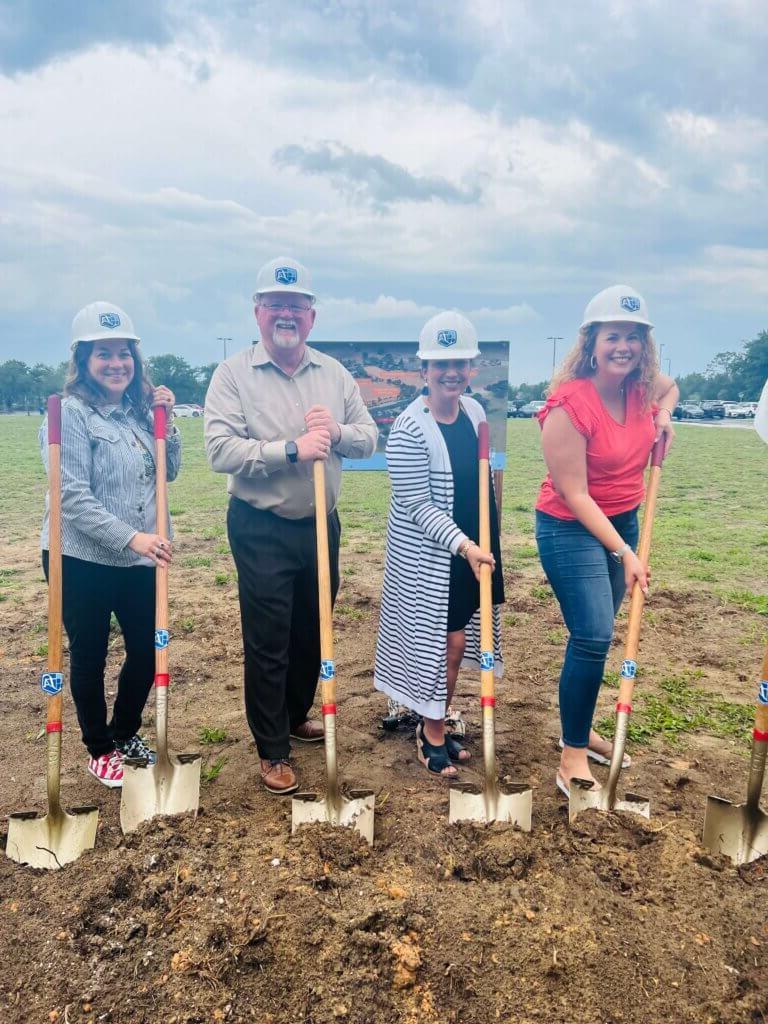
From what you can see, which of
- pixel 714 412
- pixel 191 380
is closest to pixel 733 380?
pixel 714 412

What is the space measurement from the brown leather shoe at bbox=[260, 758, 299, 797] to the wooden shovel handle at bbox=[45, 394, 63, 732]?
105 centimetres

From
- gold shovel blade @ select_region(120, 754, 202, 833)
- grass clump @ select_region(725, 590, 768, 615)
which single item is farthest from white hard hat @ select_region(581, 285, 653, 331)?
grass clump @ select_region(725, 590, 768, 615)

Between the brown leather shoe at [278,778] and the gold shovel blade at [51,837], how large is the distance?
35.8 inches

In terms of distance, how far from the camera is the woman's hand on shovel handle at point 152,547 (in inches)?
139

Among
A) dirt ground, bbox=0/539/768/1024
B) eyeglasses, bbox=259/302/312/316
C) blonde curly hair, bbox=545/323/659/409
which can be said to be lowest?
dirt ground, bbox=0/539/768/1024

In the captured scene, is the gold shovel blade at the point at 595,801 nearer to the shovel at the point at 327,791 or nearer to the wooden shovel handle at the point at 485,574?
the wooden shovel handle at the point at 485,574

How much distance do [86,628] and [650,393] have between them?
117 inches

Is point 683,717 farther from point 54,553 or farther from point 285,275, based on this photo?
point 54,553

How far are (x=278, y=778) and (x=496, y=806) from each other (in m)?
1.16

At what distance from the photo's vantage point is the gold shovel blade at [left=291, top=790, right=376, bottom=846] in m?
3.23

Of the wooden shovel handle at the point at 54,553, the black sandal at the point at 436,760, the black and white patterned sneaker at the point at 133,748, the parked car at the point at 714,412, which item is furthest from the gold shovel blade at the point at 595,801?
the parked car at the point at 714,412

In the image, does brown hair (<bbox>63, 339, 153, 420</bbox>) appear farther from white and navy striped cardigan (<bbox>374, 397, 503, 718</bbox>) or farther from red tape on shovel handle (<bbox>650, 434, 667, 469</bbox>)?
red tape on shovel handle (<bbox>650, 434, 667, 469</bbox>)

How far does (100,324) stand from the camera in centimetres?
359

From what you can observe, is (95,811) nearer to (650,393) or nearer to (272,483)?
(272,483)
